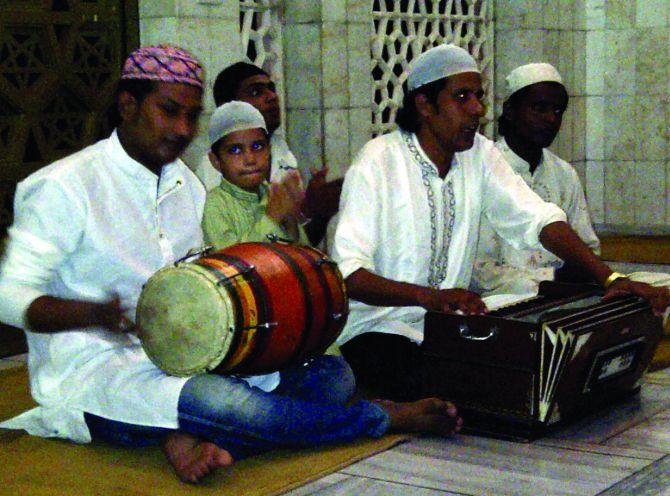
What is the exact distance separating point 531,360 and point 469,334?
0.79 ft

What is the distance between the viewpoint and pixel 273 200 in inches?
168

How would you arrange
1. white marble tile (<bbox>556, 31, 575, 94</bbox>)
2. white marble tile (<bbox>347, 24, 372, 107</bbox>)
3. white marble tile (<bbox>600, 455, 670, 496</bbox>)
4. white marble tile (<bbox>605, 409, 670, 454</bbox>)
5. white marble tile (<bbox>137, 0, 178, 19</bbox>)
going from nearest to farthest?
white marble tile (<bbox>600, 455, 670, 496</bbox>) → white marble tile (<bbox>605, 409, 670, 454</bbox>) → white marble tile (<bbox>137, 0, 178, 19</bbox>) → white marble tile (<bbox>347, 24, 372, 107</bbox>) → white marble tile (<bbox>556, 31, 575, 94</bbox>)

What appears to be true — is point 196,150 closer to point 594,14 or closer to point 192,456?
point 192,456

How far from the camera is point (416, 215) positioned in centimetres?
452

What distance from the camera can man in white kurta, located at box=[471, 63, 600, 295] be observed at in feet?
17.7

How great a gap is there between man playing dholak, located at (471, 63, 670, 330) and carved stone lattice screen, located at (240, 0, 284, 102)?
2.18 meters

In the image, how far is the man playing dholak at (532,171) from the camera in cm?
538

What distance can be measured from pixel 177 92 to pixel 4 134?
99.4 inches

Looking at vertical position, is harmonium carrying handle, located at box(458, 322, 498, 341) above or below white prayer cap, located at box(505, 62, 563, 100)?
below

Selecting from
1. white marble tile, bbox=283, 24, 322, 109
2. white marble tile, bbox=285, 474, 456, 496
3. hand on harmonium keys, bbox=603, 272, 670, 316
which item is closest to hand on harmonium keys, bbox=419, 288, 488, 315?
hand on harmonium keys, bbox=603, 272, 670, 316

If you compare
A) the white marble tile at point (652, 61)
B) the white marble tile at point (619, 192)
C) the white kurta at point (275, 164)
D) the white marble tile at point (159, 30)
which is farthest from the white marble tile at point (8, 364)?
the white marble tile at point (652, 61)

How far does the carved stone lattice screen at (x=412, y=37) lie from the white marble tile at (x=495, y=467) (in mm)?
4245

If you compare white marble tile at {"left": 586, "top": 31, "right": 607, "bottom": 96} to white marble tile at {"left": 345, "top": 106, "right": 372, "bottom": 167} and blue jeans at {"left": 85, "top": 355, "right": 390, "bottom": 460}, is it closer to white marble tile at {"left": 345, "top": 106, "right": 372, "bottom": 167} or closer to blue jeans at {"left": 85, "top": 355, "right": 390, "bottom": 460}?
white marble tile at {"left": 345, "top": 106, "right": 372, "bottom": 167}

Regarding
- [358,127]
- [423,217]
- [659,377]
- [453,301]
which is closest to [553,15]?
[358,127]
